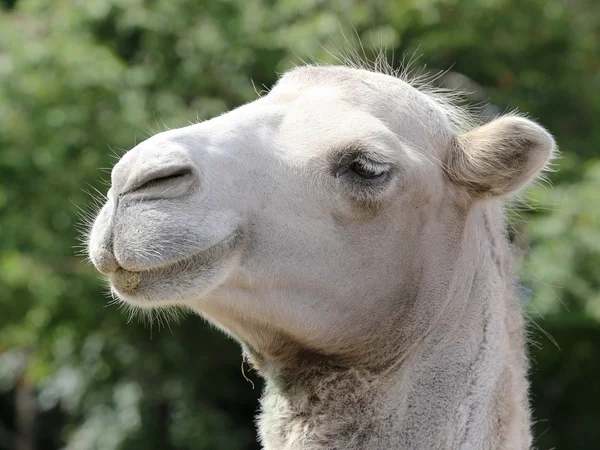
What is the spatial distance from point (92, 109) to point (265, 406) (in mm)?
6142

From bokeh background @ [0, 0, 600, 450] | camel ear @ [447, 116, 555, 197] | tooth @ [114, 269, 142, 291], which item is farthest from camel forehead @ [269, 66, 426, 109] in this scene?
bokeh background @ [0, 0, 600, 450]

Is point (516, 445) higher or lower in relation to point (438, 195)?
lower

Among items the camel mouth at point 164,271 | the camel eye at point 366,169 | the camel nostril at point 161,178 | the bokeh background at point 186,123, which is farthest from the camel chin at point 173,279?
the bokeh background at point 186,123

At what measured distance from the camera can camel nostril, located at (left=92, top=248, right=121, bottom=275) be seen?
10.1 ft

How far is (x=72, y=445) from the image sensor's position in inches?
478

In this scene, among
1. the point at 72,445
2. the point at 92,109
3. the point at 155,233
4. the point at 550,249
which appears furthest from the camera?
the point at 72,445

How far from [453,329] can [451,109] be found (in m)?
1.09

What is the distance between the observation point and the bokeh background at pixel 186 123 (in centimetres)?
888

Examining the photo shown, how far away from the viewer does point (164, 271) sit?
3.08 metres

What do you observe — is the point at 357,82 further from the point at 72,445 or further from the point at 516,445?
the point at 72,445

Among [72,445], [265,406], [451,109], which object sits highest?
[451,109]

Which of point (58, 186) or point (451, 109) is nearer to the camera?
point (451, 109)

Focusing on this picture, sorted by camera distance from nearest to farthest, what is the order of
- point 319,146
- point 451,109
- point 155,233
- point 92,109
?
point 155,233
point 319,146
point 451,109
point 92,109

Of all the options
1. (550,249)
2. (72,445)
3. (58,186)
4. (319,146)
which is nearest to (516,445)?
(319,146)
